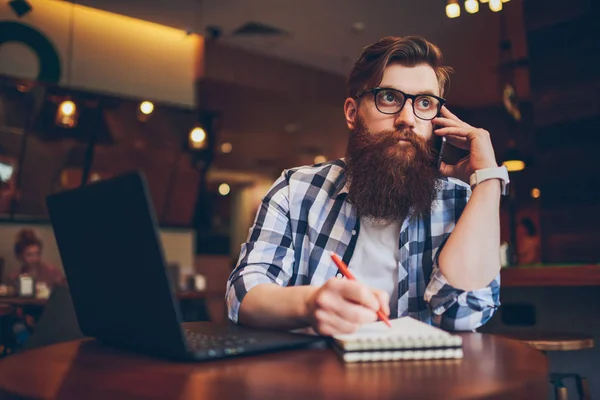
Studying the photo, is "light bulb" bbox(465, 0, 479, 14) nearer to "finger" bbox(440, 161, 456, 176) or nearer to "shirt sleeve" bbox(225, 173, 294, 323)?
"finger" bbox(440, 161, 456, 176)

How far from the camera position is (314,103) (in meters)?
7.71

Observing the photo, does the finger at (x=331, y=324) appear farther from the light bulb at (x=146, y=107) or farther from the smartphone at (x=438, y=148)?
the light bulb at (x=146, y=107)

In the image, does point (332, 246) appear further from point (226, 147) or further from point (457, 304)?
point (226, 147)

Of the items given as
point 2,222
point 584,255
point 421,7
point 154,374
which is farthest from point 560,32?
point 2,222

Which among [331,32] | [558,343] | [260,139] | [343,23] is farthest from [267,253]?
[260,139]

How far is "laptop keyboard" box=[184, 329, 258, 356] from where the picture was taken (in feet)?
2.40

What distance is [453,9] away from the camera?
4785mm

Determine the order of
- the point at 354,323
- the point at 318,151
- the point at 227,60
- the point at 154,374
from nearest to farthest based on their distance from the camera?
1. the point at 154,374
2. the point at 354,323
3. the point at 227,60
4. the point at 318,151

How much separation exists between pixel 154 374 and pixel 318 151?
9.67 metres

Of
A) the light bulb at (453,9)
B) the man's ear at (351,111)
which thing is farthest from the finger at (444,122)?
the light bulb at (453,9)

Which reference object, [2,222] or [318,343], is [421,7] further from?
[318,343]

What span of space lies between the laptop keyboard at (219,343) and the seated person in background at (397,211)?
263mm

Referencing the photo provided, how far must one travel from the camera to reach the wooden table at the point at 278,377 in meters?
0.56

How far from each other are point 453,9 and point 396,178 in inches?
157
